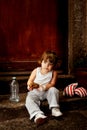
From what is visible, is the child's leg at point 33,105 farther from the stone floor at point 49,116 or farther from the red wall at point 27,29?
the red wall at point 27,29

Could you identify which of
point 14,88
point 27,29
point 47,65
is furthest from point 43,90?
point 27,29

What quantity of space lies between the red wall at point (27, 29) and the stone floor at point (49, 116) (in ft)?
4.20

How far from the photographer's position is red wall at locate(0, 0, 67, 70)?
18.9 feet

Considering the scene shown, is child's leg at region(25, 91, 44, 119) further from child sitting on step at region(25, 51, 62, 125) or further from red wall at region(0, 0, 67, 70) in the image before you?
red wall at region(0, 0, 67, 70)

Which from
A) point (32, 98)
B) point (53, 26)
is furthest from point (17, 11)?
point (32, 98)

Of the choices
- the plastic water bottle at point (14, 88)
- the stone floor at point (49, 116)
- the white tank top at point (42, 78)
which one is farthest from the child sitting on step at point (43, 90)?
the plastic water bottle at point (14, 88)

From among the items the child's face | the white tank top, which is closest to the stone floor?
the white tank top

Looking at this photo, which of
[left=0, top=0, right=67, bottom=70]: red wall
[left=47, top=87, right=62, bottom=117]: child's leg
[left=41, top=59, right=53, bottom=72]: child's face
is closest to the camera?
[left=47, top=87, right=62, bottom=117]: child's leg

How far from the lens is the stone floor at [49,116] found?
13.3 feet

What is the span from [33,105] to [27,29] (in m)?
2.20

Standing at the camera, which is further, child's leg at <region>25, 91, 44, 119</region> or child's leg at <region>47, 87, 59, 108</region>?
child's leg at <region>47, 87, 59, 108</region>

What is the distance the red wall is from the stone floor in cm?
128

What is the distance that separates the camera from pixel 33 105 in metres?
4.21

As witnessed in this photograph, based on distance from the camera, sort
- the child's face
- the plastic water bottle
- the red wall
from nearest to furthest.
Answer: the child's face
the plastic water bottle
the red wall
